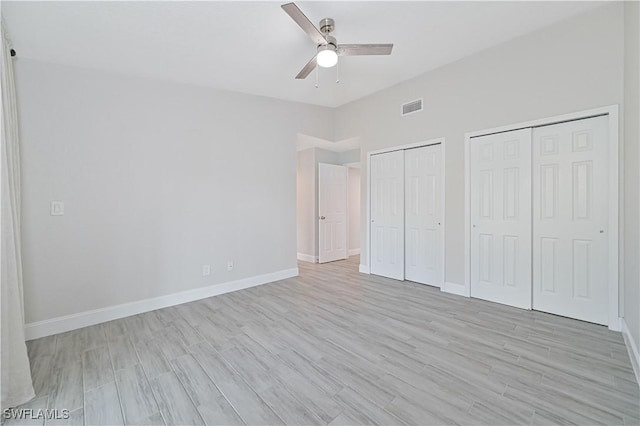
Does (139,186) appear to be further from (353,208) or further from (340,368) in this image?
(353,208)

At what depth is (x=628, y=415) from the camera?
61.7 inches

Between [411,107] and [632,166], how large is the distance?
254cm

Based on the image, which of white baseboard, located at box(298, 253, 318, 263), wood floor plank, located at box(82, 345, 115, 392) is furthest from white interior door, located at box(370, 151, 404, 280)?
wood floor plank, located at box(82, 345, 115, 392)

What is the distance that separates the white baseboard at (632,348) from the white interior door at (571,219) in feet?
0.69

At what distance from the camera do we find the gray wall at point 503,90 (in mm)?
2621

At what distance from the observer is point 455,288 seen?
367cm

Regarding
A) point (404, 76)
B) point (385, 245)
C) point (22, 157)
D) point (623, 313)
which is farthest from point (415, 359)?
point (22, 157)

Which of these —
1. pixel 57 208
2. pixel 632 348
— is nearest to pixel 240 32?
pixel 57 208

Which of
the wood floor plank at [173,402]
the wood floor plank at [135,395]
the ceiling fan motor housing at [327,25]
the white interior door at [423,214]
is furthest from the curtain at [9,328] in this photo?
the white interior door at [423,214]

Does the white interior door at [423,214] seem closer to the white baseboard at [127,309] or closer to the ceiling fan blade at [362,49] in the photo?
the ceiling fan blade at [362,49]

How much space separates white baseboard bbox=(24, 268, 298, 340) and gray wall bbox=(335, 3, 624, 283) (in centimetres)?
303

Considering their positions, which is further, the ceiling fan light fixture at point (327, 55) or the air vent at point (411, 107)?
the air vent at point (411, 107)

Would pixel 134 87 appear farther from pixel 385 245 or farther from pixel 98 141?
pixel 385 245

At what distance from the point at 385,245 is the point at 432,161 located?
1.54 metres
